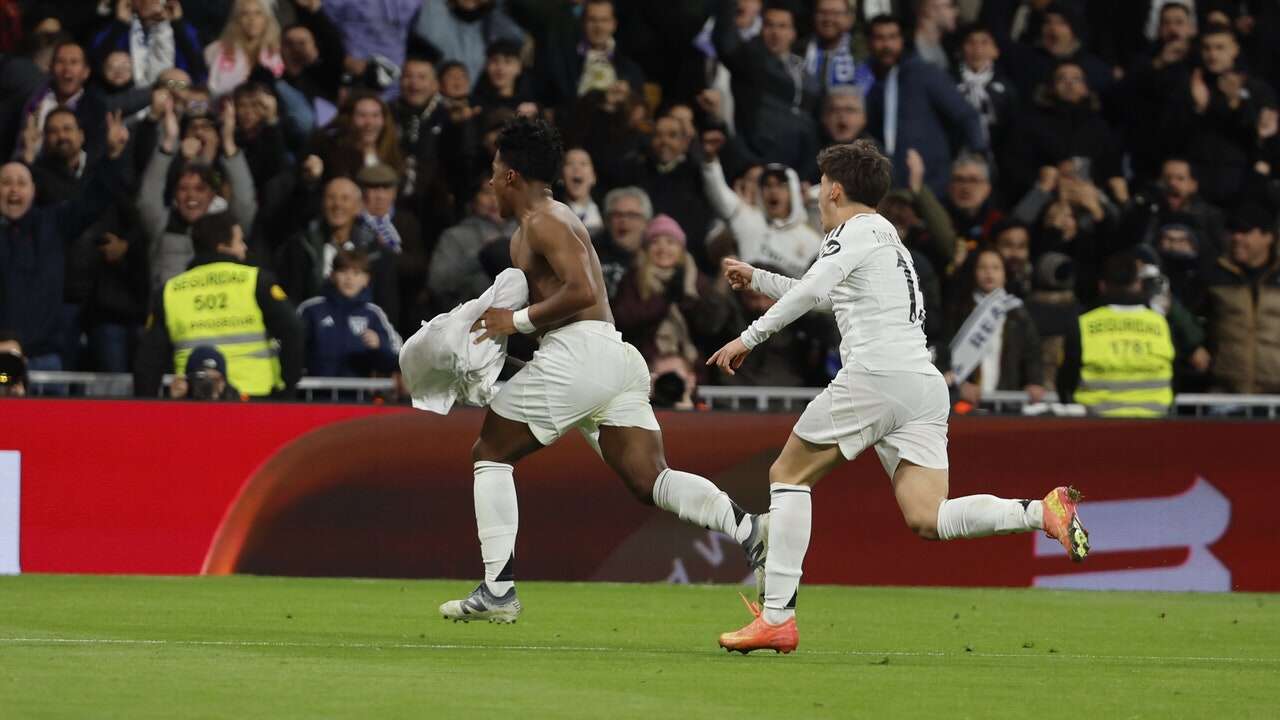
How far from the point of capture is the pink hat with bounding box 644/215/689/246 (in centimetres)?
1562

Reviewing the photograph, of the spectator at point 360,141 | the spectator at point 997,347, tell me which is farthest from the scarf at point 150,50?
the spectator at point 997,347

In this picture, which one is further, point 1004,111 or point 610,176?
point 1004,111

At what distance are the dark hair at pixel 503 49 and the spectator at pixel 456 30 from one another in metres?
0.42

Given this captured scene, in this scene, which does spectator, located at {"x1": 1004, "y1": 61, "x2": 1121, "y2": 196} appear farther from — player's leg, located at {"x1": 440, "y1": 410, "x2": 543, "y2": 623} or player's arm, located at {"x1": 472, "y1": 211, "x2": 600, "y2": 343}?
player's leg, located at {"x1": 440, "y1": 410, "x2": 543, "y2": 623}

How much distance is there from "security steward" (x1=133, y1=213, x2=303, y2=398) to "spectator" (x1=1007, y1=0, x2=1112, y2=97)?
23.8 ft

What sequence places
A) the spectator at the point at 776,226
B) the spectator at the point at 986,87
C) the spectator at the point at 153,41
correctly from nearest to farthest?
the spectator at the point at 776,226
the spectator at the point at 153,41
the spectator at the point at 986,87

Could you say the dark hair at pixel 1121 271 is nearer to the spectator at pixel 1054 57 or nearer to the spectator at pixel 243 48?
the spectator at pixel 1054 57

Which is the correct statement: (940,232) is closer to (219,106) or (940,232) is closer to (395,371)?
(395,371)

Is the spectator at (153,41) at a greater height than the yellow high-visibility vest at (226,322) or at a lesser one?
greater

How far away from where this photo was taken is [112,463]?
1405 cm

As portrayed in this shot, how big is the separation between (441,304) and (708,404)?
6.66ft

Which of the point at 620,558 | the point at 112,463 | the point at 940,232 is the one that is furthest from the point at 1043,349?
the point at 112,463

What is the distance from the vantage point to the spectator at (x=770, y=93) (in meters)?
17.5

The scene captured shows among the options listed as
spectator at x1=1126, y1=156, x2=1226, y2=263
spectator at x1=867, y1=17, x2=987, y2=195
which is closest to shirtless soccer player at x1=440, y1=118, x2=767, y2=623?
spectator at x1=867, y1=17, x2=987, y2=195
